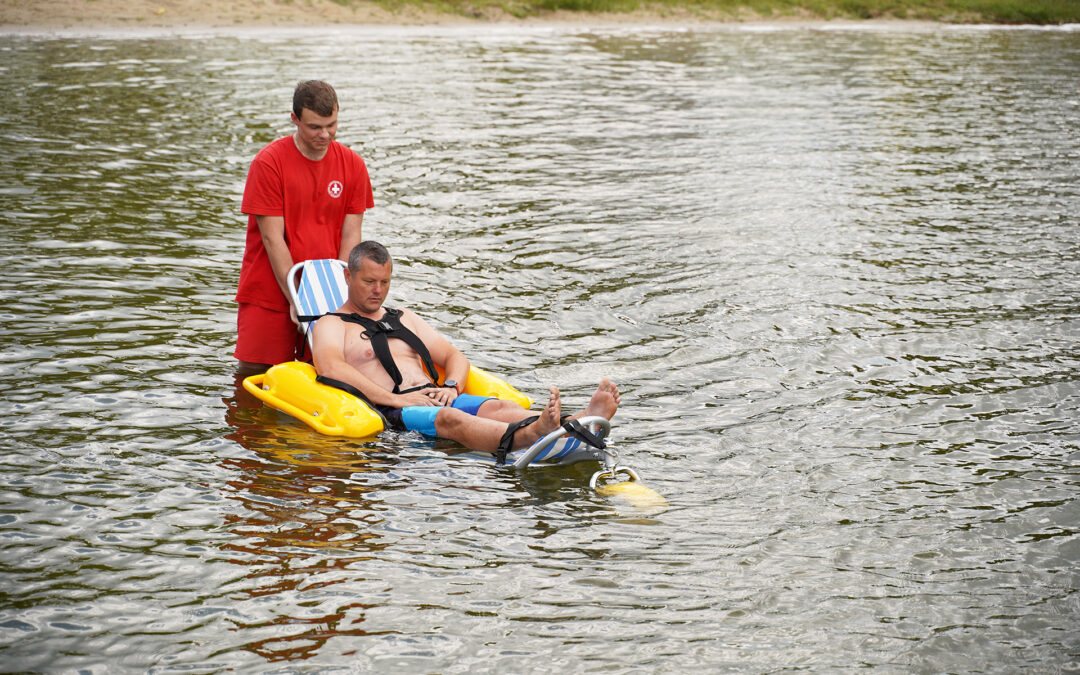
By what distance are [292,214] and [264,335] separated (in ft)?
3.02

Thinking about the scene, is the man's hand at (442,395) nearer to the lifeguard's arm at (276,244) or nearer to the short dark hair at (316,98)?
the lifeguard's arm at (276,244)

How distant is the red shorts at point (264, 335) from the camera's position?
721cm

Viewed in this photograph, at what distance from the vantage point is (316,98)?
6.43m

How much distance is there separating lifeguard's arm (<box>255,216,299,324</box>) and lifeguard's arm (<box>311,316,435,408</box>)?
435 mm

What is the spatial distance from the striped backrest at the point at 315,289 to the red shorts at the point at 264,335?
0.29m

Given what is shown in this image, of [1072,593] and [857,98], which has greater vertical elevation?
[857,98]

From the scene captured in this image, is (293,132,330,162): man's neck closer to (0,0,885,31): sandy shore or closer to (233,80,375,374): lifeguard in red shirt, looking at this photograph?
(233,80,375,374): lifeguard in red shirt

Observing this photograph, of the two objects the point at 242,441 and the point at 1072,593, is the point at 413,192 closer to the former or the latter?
the point at 242,441

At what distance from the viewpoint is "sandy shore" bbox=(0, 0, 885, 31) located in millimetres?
25844

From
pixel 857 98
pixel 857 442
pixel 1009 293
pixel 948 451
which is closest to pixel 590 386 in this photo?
pixel 857 442

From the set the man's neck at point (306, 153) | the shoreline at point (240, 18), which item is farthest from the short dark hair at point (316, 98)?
the shoreline at point (240, 18)

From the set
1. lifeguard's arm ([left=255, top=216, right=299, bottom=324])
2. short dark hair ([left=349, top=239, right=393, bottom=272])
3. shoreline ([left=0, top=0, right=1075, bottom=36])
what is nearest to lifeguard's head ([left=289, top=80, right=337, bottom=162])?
lifeguard's arm ([left=255, top=216, right=299, bottom=324])

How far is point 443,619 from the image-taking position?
4629 mm

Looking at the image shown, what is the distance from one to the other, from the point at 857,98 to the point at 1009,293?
13.4 metres
